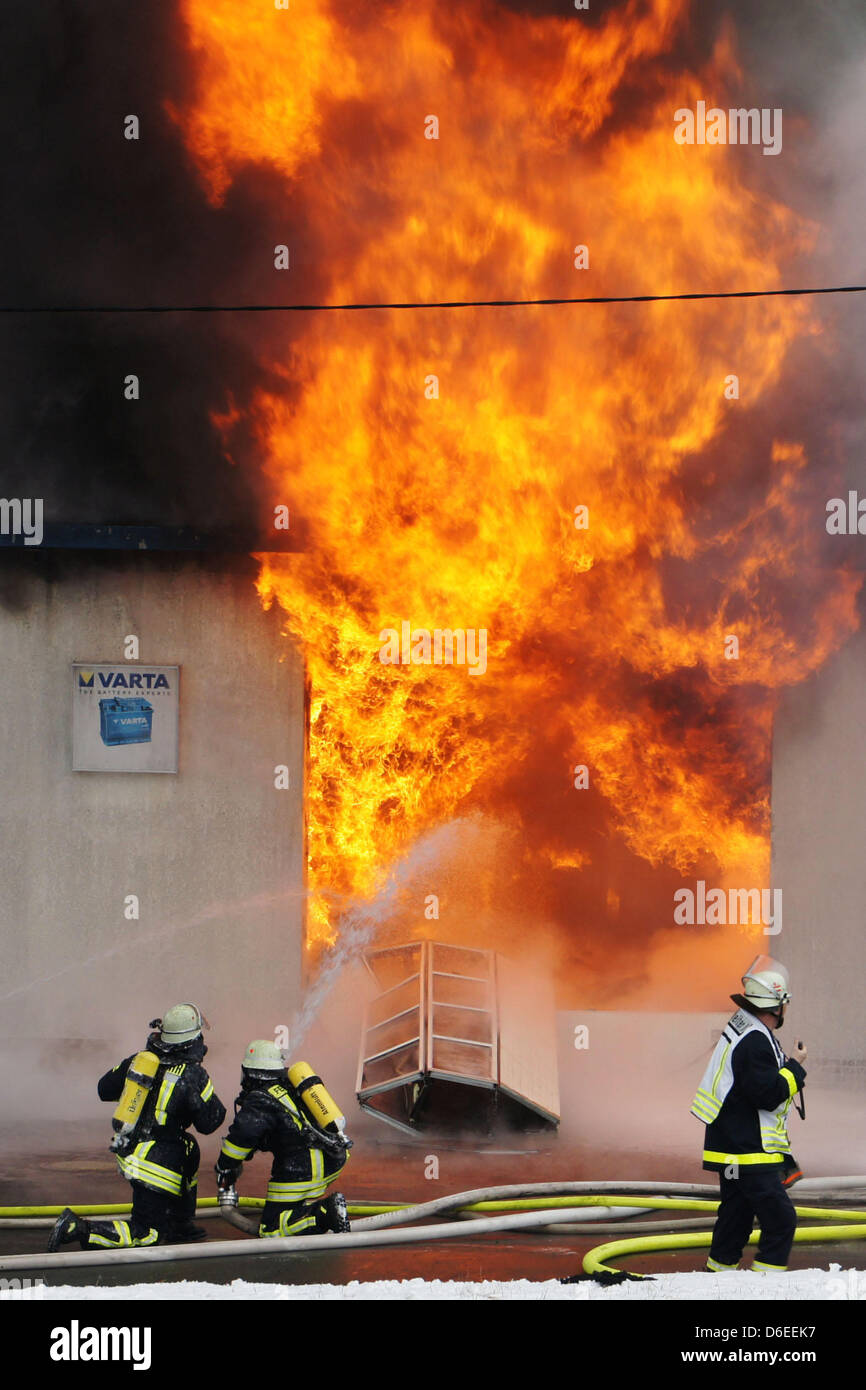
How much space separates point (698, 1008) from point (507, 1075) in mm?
2570

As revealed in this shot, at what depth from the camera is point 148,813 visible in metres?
11.0

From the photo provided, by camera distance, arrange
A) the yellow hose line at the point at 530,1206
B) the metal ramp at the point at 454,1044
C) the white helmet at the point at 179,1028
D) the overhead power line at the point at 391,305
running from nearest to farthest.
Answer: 1. the white helmet at the point at 179,1028
2. the yellow hose line at the point at 530,1206
3. the metal ramp at the point at 454,1044
4. the overhead power line at the point at 391,305

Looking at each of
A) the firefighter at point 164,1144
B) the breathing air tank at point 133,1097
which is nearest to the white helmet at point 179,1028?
the firefighter at point 164,1144

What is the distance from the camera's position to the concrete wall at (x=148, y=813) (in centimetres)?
1089

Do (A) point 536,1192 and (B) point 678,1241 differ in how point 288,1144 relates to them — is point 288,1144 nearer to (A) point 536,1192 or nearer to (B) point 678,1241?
(A) point 536,1192

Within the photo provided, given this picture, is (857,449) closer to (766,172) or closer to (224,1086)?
(766,172)

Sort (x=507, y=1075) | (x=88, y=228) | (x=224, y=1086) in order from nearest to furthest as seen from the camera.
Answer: (x=507, y=1075)
(x=224, y=1086)
(x=88, y=228)

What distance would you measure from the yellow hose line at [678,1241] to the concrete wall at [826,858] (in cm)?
387

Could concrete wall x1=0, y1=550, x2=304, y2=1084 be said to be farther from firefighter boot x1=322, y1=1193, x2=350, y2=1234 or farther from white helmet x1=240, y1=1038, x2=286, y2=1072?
firefighter boot x1=322, y1=1193, x2=350, y2=1234

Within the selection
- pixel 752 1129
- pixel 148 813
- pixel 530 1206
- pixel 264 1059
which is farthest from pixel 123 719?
pixel 752 1129

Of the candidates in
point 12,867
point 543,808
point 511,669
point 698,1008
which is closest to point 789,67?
point 511,669

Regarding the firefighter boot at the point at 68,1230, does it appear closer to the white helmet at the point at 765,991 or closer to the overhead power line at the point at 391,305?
the white helmet at the point at 765,991

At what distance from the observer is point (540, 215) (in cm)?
1109

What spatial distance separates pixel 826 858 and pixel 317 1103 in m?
5.42
